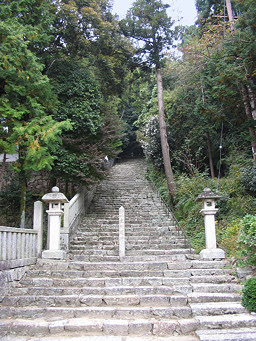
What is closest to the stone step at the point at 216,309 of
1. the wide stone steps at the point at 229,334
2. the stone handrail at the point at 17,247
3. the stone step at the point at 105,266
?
the wide stone steps at the point at 229,334

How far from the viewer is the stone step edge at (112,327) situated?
4.59 m

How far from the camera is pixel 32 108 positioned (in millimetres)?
8234

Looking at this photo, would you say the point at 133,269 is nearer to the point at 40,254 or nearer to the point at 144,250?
the point at 144,250

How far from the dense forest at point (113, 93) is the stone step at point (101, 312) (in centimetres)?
203

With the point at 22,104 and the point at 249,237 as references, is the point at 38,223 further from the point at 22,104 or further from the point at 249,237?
the point at 249,237

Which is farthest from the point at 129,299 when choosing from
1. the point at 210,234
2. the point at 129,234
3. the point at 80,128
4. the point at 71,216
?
the point at 80,128

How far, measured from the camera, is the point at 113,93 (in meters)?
14.5

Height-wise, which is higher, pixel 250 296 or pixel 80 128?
pixel 80 128

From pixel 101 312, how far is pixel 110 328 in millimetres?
496

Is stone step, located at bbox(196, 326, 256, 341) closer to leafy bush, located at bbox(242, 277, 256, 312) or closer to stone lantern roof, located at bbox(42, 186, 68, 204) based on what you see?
leafy bush, located at bbox(242, 277, 256, 312)

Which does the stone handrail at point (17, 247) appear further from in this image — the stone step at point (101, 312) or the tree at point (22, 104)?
the tree at point (22, 104)

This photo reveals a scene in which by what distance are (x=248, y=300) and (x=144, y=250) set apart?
11.9ft

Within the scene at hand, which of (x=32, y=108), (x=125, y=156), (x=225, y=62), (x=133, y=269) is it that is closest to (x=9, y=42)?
(x=32, y=108)

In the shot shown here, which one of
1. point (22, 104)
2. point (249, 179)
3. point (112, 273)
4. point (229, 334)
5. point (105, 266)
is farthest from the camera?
point (249, 179)
